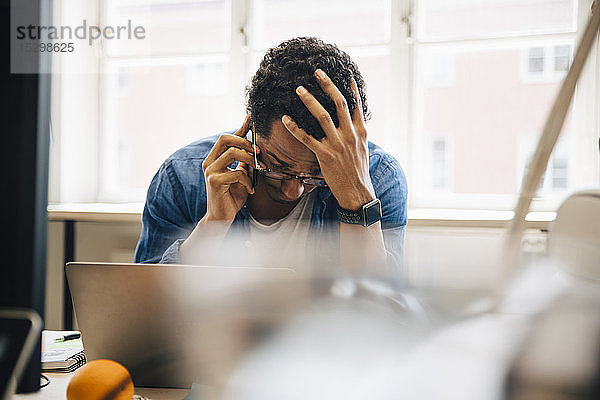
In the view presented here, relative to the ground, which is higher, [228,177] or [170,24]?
[170,24]

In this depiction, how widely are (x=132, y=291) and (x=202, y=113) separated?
6.60ft

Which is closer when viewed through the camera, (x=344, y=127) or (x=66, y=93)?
(x=344, y=127)

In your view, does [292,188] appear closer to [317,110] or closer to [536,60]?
[317,110]

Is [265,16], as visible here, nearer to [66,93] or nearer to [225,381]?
[66,93]

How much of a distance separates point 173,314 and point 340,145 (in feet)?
1.98

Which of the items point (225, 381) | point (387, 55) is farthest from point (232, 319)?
point (387, 55)

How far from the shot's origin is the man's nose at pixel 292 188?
1076mm

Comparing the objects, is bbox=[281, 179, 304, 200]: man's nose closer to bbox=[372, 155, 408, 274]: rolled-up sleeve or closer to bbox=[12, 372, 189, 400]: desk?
bbox=[372, 155, 408, 274]: rolled-up sleeve

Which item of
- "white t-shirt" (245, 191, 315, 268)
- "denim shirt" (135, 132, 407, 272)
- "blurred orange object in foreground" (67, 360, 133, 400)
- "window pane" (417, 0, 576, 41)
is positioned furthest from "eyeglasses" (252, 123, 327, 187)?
"window pane" (417, 0, 576, 41)

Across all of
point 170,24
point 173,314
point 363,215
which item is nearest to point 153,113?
point 170,24

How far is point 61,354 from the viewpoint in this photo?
30.5 inches

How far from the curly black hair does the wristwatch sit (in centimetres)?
15

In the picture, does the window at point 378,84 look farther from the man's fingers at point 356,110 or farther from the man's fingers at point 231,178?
the man's fingers at point 231,178

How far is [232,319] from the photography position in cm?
33
